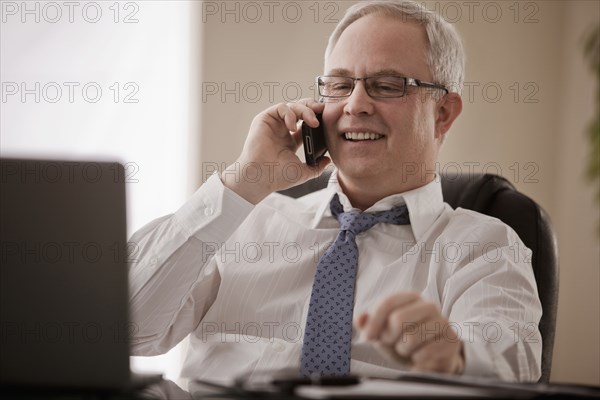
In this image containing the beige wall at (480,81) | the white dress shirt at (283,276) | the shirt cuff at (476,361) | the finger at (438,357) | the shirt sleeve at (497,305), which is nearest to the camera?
the finger at (438,357)

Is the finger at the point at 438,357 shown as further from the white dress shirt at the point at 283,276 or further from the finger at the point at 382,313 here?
the white dress shirt at the point at 283,276

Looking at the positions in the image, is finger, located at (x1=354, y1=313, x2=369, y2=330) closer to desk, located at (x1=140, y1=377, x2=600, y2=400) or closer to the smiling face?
desk, located at (x1=140, y1=377, x2=600, y2=400)

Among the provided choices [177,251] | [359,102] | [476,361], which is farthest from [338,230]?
[476,361]

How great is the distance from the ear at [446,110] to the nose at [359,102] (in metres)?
0.24

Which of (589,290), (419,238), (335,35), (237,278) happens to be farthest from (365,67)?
(589,290)

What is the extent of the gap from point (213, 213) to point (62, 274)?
0.80m

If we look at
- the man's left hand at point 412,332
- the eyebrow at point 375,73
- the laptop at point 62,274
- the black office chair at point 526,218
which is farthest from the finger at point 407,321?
the eyebrow at point 375,73

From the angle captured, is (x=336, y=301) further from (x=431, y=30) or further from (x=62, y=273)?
(x=62, y=273)

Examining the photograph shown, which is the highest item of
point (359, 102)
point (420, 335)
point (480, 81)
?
point (480, 81)

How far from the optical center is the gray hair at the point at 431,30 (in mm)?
1934

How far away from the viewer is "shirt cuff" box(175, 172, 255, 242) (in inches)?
67.6

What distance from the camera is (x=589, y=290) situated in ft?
9.04

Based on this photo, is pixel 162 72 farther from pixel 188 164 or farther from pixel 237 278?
pixel 237 278

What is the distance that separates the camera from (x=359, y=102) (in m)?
1.85
